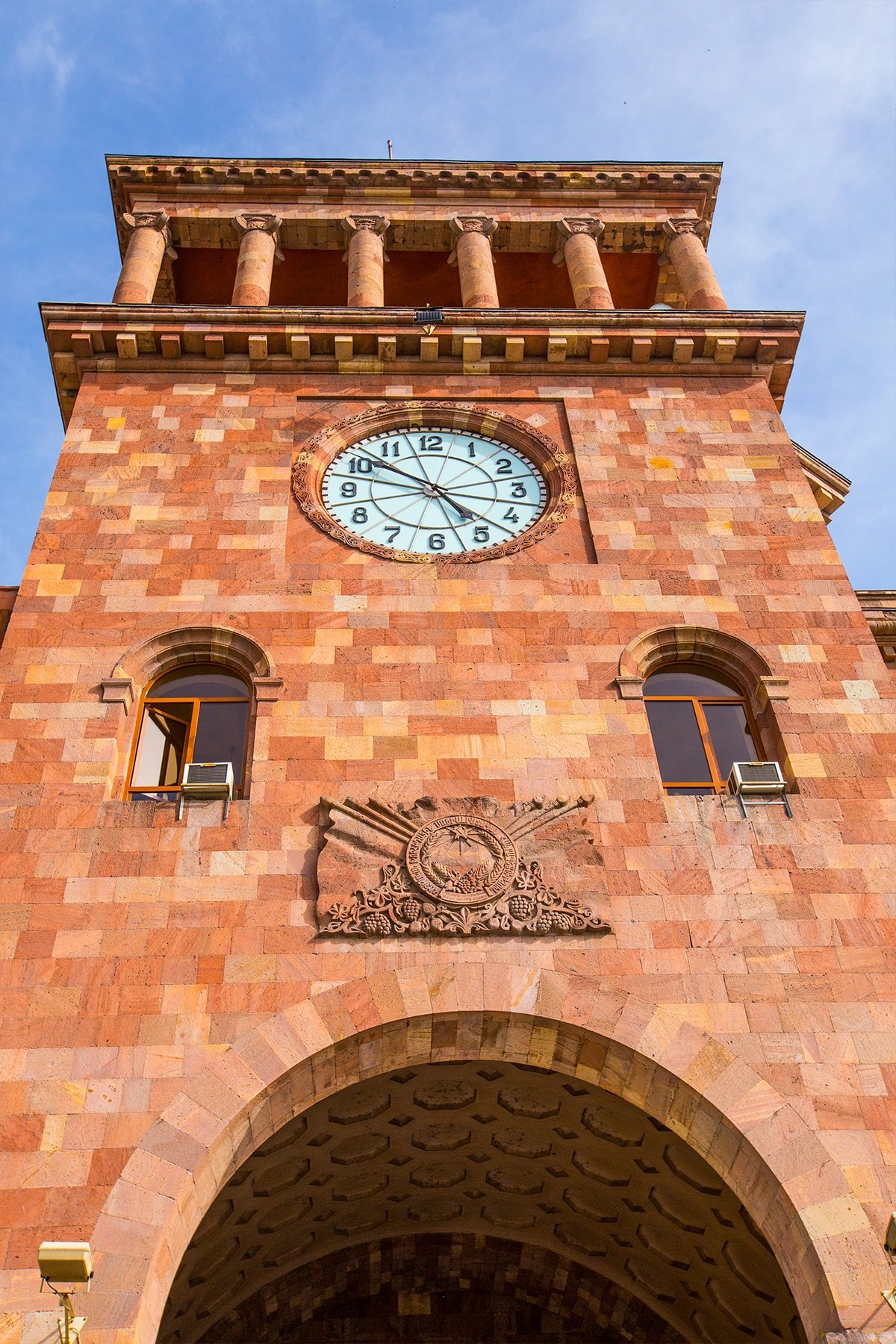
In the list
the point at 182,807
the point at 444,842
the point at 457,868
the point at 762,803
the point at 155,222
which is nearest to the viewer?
the point at 457,868

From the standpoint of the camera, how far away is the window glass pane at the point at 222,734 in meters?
16.3

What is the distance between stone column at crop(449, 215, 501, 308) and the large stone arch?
13209mm

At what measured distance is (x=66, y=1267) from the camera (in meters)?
10.4

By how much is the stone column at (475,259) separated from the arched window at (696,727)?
27.9 feet

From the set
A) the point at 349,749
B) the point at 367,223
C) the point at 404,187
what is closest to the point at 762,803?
the point at 349,749

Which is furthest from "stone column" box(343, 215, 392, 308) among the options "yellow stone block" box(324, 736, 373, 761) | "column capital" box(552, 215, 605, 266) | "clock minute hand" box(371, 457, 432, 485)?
"yellow stone block" box(324, 736, 373, 761)

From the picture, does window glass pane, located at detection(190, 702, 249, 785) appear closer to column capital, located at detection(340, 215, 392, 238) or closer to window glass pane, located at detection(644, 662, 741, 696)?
window glass pane, located at detection(644, 662, 741, 696)

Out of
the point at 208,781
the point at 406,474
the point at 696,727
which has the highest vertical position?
the point at 406,474

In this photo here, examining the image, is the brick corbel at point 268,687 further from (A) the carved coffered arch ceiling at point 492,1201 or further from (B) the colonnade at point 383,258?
(B) the colonnade at point 383,258

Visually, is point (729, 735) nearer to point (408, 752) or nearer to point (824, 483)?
point (408, 752)

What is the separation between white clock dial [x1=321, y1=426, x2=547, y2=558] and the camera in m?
19.0

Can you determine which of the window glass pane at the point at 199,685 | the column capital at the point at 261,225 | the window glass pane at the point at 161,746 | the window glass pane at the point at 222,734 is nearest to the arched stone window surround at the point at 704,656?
the window glass pane at the point at 222,734

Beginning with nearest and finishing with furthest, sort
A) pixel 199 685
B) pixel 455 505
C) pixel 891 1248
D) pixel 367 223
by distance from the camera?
pixel 891 1248
pixel 199 685
pixel 455 505
pixel 367 223

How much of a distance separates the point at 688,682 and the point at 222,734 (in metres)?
5.88
